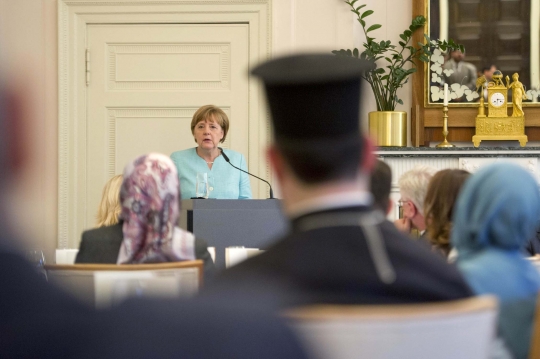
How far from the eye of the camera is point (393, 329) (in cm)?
87

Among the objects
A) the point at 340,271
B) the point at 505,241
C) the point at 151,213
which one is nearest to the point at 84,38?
the point at 151,213

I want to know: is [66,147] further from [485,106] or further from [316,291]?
[316,291]

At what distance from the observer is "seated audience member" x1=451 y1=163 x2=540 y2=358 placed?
58.3 inches

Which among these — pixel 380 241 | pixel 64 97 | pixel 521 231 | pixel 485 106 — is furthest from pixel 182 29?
pixel 380 241

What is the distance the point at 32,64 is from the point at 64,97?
585 cm

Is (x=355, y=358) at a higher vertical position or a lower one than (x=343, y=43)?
lower

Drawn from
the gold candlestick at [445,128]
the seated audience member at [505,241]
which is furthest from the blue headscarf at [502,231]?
the gold candlestick at [445,128]

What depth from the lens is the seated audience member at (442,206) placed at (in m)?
2.12

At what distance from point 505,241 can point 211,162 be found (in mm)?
3338

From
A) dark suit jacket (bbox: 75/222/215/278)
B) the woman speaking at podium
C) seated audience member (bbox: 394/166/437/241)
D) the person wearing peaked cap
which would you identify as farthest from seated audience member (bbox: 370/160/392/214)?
the woman speaking at podium

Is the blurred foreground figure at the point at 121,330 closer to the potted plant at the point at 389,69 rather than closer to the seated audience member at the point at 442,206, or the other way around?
the seated audience member at the point at 442,206

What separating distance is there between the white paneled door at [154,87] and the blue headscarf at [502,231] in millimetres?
4556

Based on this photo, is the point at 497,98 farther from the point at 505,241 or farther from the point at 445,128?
the point at 505,241

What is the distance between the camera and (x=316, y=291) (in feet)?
2.97
